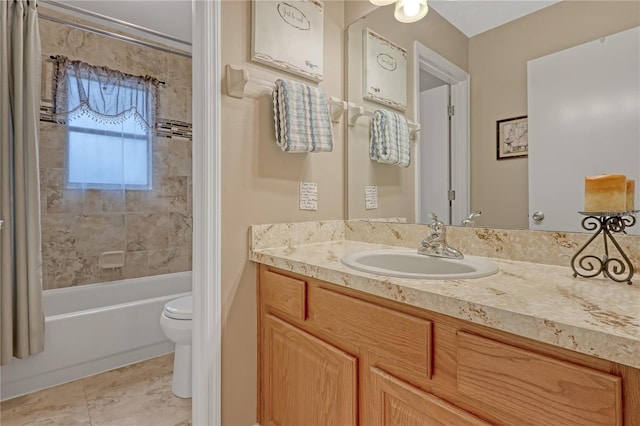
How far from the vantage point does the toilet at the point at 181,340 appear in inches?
72.0

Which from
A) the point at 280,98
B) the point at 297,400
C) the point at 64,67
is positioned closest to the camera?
the point at 297,400

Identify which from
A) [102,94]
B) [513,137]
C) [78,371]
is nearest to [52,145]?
[102,94]

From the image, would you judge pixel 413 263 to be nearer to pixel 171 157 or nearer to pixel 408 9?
pixel 408 9

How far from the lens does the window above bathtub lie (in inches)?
97.6

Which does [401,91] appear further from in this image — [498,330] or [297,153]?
[498,330]

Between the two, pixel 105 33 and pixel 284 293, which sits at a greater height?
pixel 105 33

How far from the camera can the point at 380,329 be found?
0.93m

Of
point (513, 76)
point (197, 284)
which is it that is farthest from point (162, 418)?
point (513, 76)

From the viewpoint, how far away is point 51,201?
2447 millimetres

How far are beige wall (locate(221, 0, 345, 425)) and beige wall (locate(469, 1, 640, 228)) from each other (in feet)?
2.54

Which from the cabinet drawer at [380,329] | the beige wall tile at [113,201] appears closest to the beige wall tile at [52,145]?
the beige wall tile at [113,201]

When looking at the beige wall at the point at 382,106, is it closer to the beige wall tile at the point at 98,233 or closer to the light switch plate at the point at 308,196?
the light switch plate at the point at 308,196

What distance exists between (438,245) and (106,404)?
72.7 inches

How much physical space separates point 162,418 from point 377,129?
1.77 m
